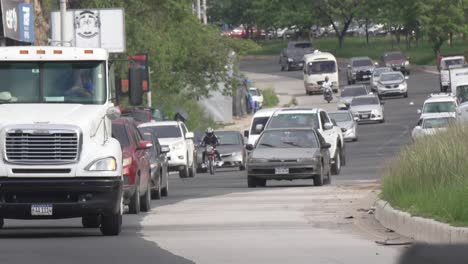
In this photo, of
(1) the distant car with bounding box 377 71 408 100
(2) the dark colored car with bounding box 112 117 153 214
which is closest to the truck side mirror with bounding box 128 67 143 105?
(2) the dark colored car with bounding box 112 117 153 214

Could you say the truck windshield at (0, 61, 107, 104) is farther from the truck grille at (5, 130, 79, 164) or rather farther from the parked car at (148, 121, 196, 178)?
the parked car at (148, 121, 196, 178)

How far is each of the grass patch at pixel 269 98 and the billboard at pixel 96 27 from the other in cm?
3276

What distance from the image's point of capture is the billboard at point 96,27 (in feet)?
161

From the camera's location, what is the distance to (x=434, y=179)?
20.5 m

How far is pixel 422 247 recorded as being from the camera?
16.4 meters

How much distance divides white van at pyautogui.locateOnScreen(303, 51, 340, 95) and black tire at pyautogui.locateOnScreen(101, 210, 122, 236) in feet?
212

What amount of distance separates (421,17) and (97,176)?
84.0 m

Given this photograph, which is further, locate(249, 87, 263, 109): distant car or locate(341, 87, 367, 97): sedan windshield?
locate(249, 87, 263, 109): distant car

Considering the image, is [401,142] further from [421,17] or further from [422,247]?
[421,17]

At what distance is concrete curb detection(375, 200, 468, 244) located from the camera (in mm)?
16422

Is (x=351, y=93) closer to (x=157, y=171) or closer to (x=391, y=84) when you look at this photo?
(x=391, y=84)

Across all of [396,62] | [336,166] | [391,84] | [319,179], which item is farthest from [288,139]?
[396,62]

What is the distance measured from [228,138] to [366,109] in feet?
64.3

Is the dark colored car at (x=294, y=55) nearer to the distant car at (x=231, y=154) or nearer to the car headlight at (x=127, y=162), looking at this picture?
the distant car at (x=231, y=154)
